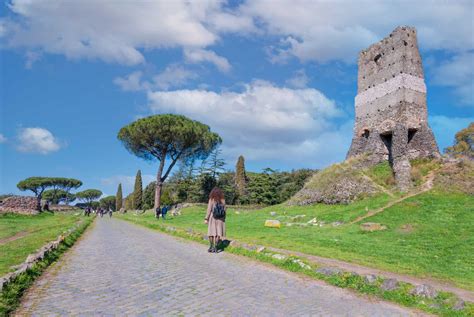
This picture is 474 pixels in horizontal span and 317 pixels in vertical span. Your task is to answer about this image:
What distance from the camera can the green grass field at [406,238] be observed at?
873 cm

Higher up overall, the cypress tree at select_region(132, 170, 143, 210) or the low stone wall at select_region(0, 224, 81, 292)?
the cypress tree at select_region(132, 170, 143, 210)

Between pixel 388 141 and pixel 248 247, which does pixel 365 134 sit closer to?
pixel 388 141

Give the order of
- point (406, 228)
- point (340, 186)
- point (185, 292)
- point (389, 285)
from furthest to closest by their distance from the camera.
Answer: point (340, 186), point (406, 228), point (389, 285), point (185, 292)

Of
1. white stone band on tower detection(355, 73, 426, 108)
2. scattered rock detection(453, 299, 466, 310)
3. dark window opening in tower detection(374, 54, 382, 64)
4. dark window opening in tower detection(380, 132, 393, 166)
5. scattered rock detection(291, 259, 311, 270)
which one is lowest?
scattered rock detection(453, 299, 466, 310)

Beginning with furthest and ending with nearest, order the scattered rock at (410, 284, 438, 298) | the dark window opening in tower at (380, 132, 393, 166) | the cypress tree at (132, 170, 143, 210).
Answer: the cypress tree at (132, 170, 143, 210) < the dark window opening in tower at (380, 132, 393, 166) < the scattered rock at (410, 284, 438, 298)

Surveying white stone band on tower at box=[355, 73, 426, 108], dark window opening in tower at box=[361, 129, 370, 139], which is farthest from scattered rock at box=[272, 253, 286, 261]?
dark window opening in tower at box=[361, 129, 370, 139]

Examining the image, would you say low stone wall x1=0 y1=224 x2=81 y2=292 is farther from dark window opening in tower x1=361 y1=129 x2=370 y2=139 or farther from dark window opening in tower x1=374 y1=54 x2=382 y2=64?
dark window opening in tower x1=374 y1=54 x2=382 y2=64

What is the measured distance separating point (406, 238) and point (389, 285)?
827 cm

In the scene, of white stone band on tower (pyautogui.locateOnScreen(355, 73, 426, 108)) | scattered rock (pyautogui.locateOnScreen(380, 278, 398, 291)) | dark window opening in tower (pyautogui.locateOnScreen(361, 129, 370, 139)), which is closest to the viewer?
scattered rock (pyautogui.locateOnScreen(380, 278, 398, 291))

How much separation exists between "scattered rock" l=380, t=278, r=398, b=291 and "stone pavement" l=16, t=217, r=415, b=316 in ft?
1.57

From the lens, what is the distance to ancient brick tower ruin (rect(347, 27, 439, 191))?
24.6m

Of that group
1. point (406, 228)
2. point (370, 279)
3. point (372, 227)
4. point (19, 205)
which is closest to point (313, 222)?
point (372, 227)

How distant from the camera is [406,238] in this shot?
1333cm

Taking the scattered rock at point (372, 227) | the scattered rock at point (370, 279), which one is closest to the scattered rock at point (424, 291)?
the scattered rock at point (370, 279)
